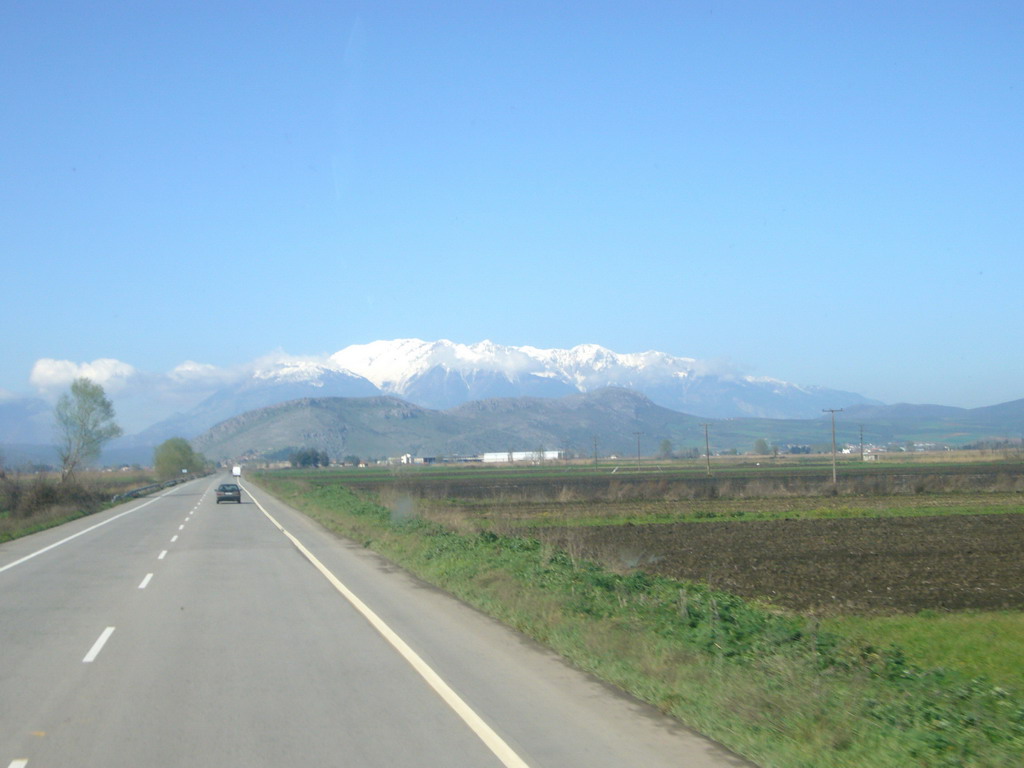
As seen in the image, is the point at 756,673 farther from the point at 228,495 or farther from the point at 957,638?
the point at 228,495

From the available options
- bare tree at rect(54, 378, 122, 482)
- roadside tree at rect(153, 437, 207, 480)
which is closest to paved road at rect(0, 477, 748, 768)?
bare tree at rect(54, 378, 122, 482)

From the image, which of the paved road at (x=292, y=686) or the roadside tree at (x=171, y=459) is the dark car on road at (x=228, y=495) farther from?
the roadside tree at (x=171, y=459)

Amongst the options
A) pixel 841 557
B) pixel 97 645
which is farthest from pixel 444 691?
pixel 841 557

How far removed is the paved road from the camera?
6.75 meters

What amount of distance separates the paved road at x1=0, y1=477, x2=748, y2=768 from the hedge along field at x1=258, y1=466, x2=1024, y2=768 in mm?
395

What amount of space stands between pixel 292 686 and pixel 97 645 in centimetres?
347

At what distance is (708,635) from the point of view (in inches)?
406

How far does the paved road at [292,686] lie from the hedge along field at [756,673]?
39cm

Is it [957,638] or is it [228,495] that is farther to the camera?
[228,495]

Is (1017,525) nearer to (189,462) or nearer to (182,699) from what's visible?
(182,699)

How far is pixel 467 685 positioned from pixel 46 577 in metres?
12.7

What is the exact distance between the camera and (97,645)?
10.9 m

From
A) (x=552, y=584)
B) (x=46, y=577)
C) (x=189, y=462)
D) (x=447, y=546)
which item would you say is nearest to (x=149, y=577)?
(x=46, y=577)

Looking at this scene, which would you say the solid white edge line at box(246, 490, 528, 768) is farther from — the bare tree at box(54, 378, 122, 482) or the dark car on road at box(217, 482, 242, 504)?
the bare tree at box(54, 378, 122, 482)
